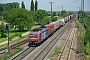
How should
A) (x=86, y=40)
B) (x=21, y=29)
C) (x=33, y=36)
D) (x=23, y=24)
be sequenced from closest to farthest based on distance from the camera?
(x=33, y=36)
(x=86, y=40)
(x=23, y=24)
(x=21, y=29)

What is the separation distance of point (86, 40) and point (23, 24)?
3042 cm

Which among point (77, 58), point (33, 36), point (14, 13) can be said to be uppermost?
point (14, 13)

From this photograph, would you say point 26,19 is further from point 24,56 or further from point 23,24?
point 24,56

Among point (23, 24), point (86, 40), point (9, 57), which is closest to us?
point (9, 57)

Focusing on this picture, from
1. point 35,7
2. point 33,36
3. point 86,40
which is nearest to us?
point 33,36

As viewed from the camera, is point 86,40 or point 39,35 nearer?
point 39,35

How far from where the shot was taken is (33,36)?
34.2 m

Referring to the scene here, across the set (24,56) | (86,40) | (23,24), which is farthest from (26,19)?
(24,56)

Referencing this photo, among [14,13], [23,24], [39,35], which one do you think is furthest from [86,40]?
[14,13]

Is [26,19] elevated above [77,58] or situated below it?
above

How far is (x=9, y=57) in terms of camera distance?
2706 cm

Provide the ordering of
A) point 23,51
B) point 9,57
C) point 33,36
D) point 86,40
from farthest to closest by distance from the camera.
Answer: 1. point 86,40
2. point 33,36
3. point 23,51
4. point 9,57

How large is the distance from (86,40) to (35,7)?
352ft

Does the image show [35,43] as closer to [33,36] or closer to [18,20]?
[33,36]
